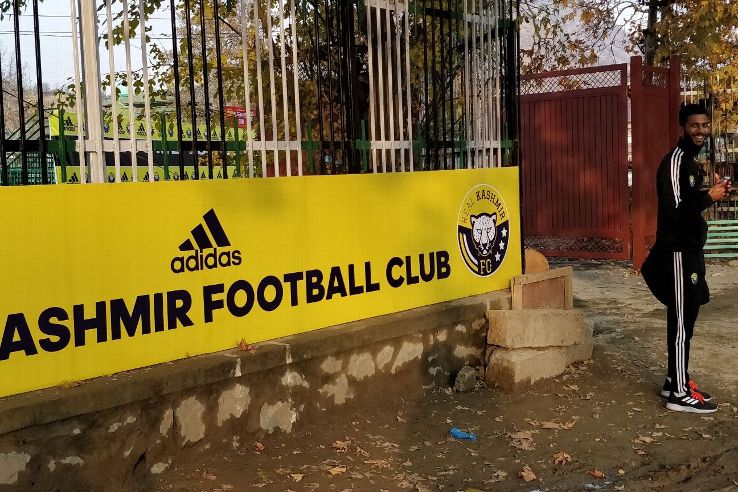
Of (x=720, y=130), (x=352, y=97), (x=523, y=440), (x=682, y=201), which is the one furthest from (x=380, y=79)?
(x=720, y=130)

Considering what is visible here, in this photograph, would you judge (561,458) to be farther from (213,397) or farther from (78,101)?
(78,101)

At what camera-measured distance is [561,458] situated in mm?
4566

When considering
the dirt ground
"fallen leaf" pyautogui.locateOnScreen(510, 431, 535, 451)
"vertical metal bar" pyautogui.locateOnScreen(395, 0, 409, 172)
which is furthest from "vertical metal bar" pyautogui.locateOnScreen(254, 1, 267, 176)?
"fallen leaf" pyautogui.locateOnScreen(510, 431, 535, 451)

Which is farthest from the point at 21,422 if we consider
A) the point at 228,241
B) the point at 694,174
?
the point at 694,174

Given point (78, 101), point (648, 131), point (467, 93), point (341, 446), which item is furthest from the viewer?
point (648, 131)

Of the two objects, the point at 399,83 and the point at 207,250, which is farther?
the point at 399,83

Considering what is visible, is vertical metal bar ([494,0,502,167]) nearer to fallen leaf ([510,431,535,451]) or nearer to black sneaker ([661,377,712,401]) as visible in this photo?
black sneaker ([661,377,712,401])

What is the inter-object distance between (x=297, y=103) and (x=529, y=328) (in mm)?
2370

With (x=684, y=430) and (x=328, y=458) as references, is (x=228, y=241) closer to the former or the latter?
(x=328, y=458)

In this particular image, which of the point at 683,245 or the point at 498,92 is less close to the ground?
the point at 498,92

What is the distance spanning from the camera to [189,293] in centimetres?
440

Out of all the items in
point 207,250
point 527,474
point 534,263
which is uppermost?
point 207,250

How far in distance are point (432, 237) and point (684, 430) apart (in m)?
2.06

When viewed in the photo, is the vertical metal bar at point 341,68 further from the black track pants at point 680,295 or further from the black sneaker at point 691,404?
the black sneaker at point 691,404
